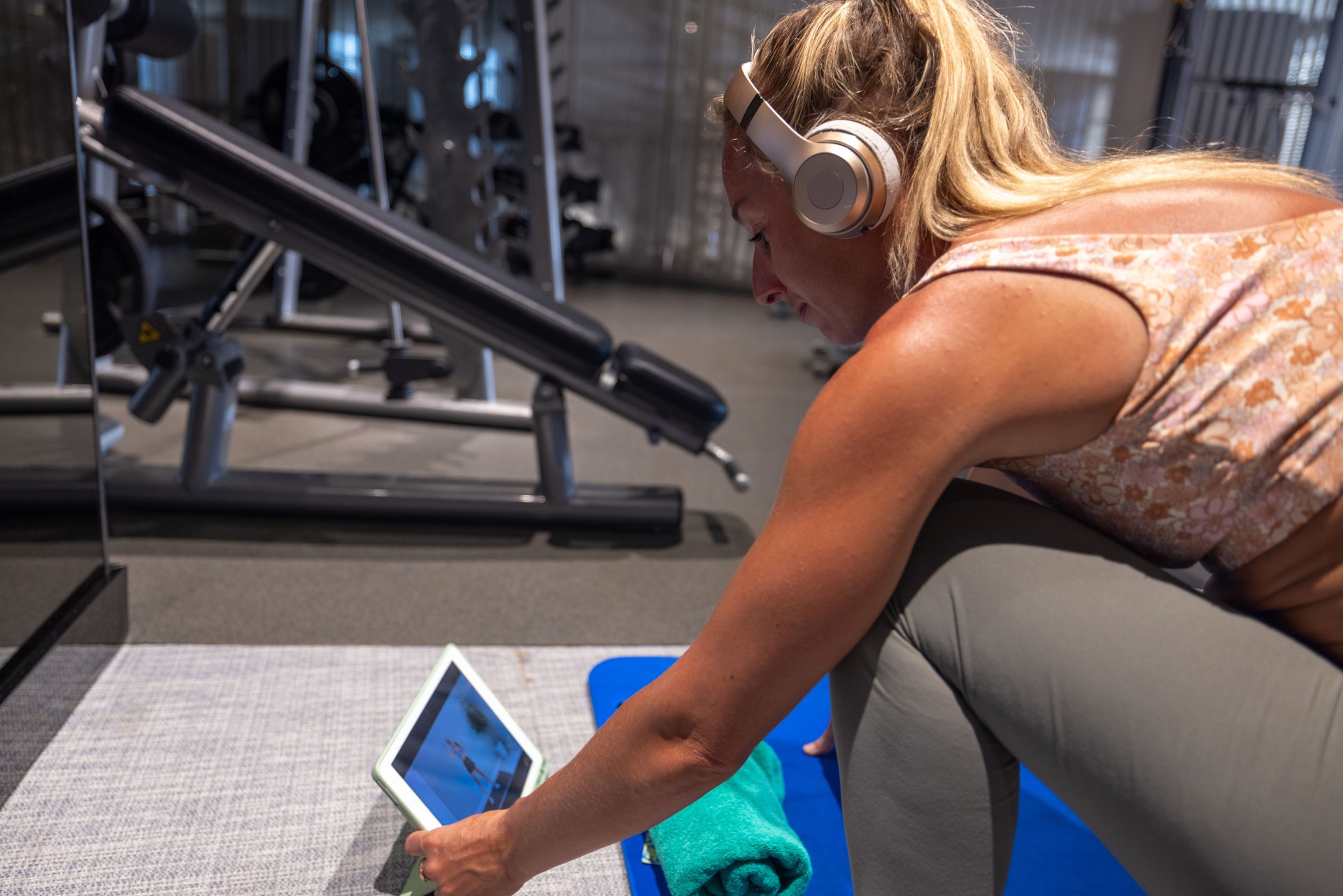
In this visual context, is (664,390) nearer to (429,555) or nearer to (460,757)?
(429,555)

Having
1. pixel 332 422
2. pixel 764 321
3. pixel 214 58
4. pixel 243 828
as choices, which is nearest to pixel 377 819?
pixel 243 828

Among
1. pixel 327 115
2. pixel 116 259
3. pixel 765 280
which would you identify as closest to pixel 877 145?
pixel 765 280

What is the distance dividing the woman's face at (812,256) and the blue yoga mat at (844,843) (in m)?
0.60

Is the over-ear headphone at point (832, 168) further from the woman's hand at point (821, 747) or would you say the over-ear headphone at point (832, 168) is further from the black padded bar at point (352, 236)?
the black padded bar at point (352, 236)

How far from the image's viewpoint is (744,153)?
2.70ft

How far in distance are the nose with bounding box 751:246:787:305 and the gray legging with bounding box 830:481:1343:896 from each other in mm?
269

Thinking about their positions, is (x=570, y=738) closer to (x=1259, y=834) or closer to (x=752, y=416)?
(x=1259, y=834)

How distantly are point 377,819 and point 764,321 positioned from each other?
491 centimetres

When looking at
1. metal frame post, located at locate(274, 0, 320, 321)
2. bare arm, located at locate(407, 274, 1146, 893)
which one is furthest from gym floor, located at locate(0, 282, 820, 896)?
metal frame post, located at locate(274, 0, 320, 321)

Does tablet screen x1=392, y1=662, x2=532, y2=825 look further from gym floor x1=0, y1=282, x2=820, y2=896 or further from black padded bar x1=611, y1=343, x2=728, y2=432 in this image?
black padded bar x1=611, y1=343, x2=728, y2=432

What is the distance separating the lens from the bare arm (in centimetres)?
59

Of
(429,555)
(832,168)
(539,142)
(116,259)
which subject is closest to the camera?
(832,168)

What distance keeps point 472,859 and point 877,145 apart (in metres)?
0.66

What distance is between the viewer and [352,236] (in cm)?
191
